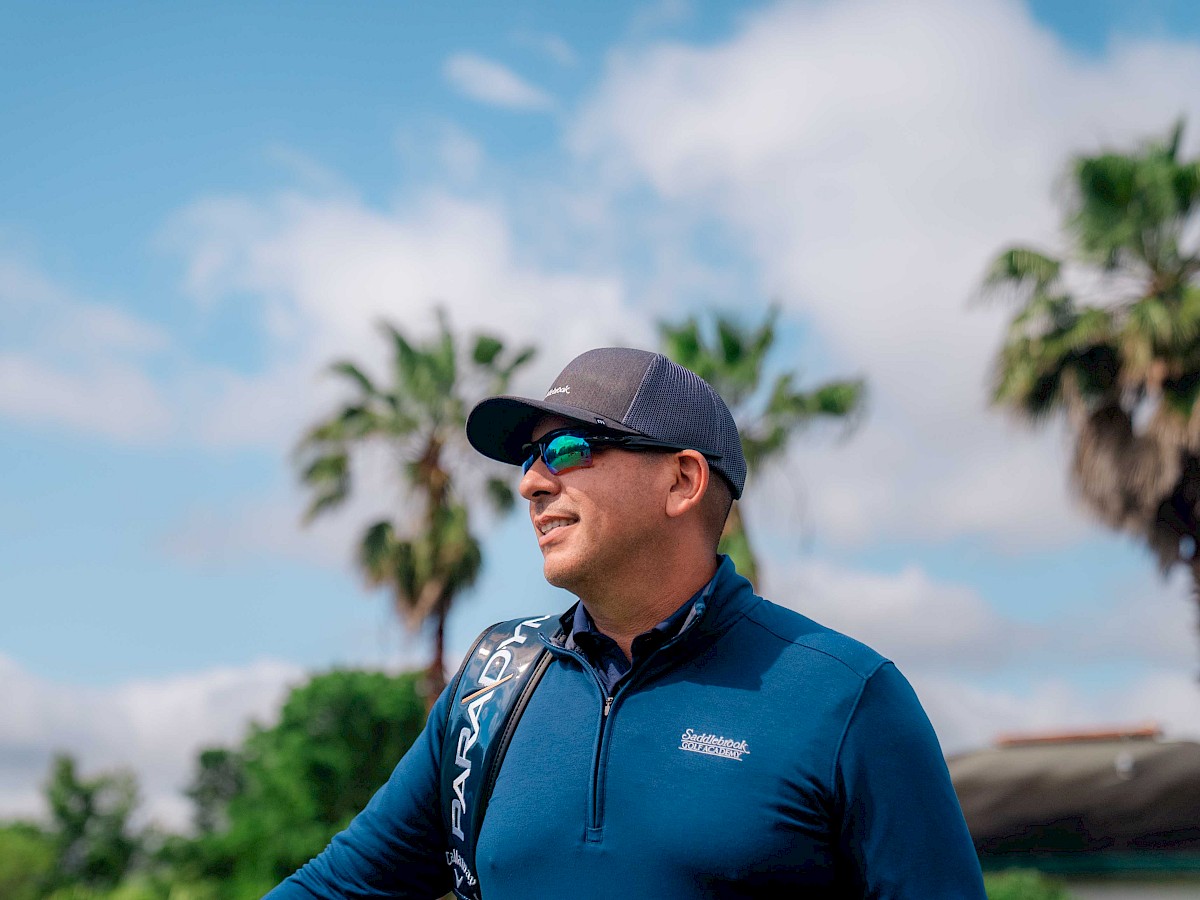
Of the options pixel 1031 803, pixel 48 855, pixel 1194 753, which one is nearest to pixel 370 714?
pixel 48 855

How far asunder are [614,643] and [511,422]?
22.7 inches

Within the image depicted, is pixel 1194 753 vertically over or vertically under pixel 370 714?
under

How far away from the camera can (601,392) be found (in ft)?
8.79

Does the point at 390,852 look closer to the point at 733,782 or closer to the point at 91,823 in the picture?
the point at 733,782

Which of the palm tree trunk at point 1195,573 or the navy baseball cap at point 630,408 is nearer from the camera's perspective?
the navy baseball cap at point 630,408

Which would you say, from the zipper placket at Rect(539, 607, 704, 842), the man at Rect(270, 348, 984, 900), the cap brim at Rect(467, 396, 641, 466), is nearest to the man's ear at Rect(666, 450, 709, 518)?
the man at Rect(270, 348, 984, 900)

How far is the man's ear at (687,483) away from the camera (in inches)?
105

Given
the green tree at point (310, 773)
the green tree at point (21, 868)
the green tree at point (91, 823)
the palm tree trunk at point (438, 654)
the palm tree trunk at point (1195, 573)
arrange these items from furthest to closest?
the green tree at point (91, 823) < the green tree at point (310, 773) < the green tree at point (21, 868) < the palm tree trunk at point (438, 654) < the palm tree trunk at point (1195, 573)

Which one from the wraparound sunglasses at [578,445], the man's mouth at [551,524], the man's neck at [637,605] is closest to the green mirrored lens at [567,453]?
the wraparound sunglasses at [578,445]

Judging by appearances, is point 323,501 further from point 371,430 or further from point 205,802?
point 205,802

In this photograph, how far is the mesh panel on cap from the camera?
266 centimetres

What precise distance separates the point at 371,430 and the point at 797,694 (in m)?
20.5

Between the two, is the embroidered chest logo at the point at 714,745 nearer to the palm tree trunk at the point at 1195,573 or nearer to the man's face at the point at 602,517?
the man's face at the point at 602,517

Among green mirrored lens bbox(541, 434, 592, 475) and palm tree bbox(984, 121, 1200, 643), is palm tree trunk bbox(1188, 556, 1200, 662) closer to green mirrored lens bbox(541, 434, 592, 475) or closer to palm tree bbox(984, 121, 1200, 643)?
palm tree bbox(984, 121, 1200, 643)
